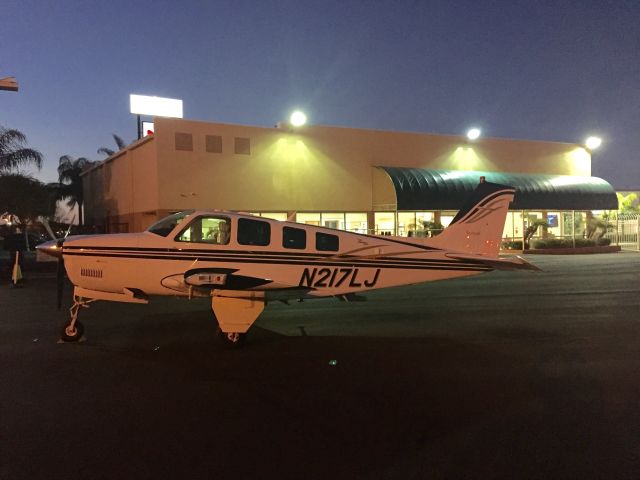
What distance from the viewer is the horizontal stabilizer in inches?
303

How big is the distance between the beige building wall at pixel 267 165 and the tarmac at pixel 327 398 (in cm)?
1591

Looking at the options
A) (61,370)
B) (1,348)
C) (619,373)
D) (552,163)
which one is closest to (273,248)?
(61,370)

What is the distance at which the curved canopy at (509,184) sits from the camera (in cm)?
2853

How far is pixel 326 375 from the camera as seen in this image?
589 cm

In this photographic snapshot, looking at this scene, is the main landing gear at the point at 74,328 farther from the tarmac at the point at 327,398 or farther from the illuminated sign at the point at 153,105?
the illuminated sign at the point at 153,105

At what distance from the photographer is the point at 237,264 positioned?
7.33 m

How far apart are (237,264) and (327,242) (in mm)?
1492

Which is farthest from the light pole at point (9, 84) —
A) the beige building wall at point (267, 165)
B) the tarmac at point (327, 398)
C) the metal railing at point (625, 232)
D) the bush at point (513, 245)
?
the metal railing at point (625, 232)

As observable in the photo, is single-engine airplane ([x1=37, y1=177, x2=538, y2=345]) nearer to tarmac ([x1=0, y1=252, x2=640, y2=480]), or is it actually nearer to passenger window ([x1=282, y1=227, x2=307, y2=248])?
passenger window ([x1=282, y1=227, x2=307, y2=248])

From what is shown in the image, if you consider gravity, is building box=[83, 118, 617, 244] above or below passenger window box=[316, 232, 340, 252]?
above

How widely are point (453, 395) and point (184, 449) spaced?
2909 millimetres

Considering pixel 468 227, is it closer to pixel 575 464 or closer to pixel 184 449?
pixel 575 464

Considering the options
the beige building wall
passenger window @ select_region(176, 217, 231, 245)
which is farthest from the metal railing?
passenger window @ select_region(176, 217, 231, 245)

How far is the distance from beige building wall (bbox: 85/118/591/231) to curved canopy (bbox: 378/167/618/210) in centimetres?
113
